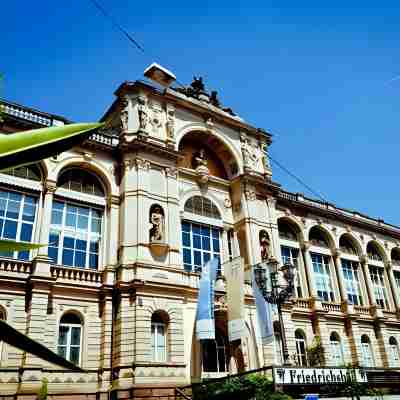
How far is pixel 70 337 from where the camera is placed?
16.8 metres

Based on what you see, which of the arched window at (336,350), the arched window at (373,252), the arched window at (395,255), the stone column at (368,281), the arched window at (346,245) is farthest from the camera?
the arched window at (395,255)

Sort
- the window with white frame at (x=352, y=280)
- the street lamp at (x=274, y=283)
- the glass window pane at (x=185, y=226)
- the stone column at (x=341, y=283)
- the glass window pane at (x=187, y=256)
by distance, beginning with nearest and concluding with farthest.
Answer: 1. the street lamp at (x=274, y=283)
2. the glass window pane at (x=187, y=256)
3. the glass window pane at (x=185, y=226)
4. the stone column at (x=341, y=283)
5. the window with white frame at (x=352, y=280)

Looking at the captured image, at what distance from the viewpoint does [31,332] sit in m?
15.3

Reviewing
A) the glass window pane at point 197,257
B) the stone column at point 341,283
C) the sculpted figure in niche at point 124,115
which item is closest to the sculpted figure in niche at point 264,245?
the glass window pane at point 197,257

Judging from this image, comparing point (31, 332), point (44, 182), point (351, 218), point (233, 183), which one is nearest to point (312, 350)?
point (233, 183)

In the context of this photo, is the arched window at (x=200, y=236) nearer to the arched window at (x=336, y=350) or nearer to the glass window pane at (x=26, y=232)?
the glass window pane at (x=26, y=232)

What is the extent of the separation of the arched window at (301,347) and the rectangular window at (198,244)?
6.94 metres

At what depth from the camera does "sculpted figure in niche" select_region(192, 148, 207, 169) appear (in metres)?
23.9

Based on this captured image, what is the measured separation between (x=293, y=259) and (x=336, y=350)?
612 centimetres

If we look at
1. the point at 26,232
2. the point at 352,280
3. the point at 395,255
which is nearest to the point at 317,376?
the point at 26,232

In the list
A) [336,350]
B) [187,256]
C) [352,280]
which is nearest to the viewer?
[187,256]

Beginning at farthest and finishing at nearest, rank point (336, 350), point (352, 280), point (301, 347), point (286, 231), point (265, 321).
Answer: point (352, 280)
point (286, 231)
point (336, 350)
point (301, 347)
point (265, 321)

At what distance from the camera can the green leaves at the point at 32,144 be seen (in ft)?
4.16

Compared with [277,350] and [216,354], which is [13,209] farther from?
[277,350]
